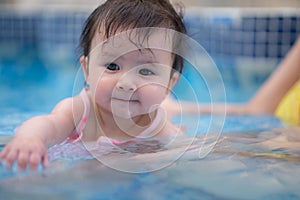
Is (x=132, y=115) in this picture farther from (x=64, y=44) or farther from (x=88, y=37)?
(x=64, y=44)

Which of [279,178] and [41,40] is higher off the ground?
[279,178]

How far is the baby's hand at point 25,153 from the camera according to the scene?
0.99 metres

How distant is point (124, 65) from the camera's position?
4.15 ft

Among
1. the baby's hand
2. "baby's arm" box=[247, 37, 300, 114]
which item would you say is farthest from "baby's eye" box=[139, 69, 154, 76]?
→ "baby's arm" box=[247, 37, 300, 114]

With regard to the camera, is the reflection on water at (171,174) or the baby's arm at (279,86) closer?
the reflection on water at (171,174)

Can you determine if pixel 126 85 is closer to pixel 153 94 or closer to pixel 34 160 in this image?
pixel 153 94

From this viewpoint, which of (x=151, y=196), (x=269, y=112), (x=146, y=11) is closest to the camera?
(x=151, y=196)

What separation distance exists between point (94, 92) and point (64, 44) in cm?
387

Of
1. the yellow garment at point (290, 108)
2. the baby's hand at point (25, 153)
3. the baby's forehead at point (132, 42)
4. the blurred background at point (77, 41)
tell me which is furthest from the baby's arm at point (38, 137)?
the blurred background at point (77, 41)

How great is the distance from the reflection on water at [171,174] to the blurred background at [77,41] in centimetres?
146

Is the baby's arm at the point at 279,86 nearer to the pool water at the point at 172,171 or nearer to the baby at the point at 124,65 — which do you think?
the pool water at the point at 172,171

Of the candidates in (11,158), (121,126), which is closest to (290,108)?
(121,126)

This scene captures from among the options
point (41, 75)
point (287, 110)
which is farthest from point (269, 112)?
point (41, 75)

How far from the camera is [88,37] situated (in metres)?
1.37
